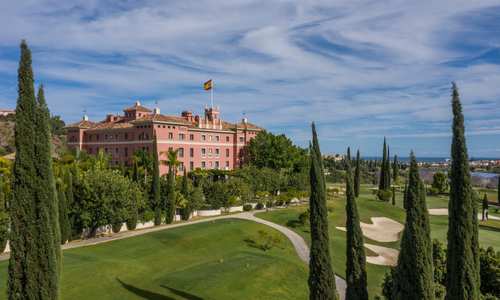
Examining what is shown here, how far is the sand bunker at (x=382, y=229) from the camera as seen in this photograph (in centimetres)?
4626

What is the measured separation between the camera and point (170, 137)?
220 ft

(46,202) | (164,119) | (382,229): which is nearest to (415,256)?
(46,202)

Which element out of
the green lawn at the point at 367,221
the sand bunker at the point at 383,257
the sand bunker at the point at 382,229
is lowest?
the sand bunker at the point at 383,257

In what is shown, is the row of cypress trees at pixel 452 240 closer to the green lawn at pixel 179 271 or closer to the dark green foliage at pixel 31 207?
the green lawn at pixel 179 271

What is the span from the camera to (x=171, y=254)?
108 ft

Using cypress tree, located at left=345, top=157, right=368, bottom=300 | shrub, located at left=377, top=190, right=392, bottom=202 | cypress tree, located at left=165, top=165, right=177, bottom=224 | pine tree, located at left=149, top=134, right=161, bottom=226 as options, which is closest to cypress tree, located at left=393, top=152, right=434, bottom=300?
cypress tree, located at left=345, top=157, right=368, bottom=300

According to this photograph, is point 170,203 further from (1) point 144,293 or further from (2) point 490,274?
(2) point 490,274

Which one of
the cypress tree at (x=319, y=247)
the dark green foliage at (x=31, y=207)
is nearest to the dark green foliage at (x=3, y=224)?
the dark green foliage at (x=31, y=207)

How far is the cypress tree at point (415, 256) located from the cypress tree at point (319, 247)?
3828mm

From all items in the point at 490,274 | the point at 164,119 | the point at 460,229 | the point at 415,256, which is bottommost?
the point at 490,274

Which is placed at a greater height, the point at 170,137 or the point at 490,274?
the point at 170,137

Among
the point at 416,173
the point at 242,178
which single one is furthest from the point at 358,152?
the point at 416,173


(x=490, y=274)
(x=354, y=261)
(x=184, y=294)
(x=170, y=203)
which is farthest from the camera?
(x=170, y=203)

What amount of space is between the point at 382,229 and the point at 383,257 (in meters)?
14.3
